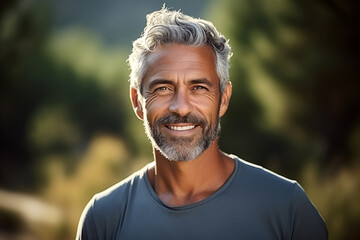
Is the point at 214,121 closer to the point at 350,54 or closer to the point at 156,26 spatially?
the point at 156,26

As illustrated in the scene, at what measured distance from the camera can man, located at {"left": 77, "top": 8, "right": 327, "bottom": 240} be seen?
2.01 metres

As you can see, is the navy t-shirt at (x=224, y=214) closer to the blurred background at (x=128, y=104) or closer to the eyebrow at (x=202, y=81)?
the eyebrow at (x=202, y=81)

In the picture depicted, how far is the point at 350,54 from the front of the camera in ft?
17.1

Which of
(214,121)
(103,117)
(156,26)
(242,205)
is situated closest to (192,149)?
(214,121)

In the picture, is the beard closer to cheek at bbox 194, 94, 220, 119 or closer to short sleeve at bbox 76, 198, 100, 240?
cheek at bbox 194, 94, 220, 119

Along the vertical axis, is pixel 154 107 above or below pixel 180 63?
below

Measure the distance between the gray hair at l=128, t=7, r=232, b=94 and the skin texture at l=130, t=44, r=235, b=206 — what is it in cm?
3

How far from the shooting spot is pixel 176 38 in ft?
6.71

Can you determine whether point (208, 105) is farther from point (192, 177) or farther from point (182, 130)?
point (192, 177)

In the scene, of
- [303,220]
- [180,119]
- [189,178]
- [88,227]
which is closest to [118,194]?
[88,227]

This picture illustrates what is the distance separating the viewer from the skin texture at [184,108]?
2.01m

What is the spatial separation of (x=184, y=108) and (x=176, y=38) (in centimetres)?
26

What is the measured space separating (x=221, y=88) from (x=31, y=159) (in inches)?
133

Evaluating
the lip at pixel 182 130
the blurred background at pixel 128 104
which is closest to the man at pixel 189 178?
the lip at pixel 182 130
